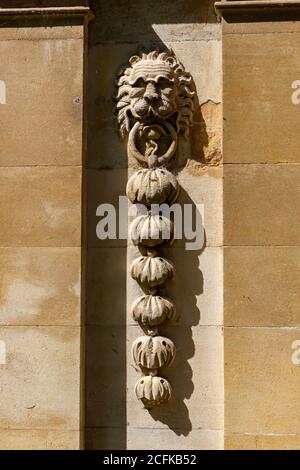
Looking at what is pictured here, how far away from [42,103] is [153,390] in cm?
240

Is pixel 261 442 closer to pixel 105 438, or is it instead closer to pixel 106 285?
pixel 105 438

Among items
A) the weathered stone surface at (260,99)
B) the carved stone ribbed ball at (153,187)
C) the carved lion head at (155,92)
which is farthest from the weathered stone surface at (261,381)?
the carved lion head at (155,92)

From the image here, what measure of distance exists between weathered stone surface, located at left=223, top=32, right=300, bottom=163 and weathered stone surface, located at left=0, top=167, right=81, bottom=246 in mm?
1244

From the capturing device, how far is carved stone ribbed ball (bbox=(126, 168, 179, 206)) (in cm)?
566

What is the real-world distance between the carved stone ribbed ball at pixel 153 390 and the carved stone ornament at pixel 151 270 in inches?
28.4

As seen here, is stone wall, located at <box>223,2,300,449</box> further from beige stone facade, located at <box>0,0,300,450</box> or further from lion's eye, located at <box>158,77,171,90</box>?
lion's eye, located at <box>158,77,171,90</box>

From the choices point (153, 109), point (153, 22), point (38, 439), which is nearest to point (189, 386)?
point (38, 439)

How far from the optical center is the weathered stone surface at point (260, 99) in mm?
5623

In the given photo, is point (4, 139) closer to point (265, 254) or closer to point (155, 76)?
point (155, 76)

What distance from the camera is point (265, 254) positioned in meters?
5.56

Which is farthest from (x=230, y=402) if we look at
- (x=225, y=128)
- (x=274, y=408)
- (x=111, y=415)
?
(x=225, y=128)

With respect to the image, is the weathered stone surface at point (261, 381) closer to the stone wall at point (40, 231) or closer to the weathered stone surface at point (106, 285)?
the weathered stone surface at point (106, 285)

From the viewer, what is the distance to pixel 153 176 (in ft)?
18.6

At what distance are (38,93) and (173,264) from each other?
5.67 feet
